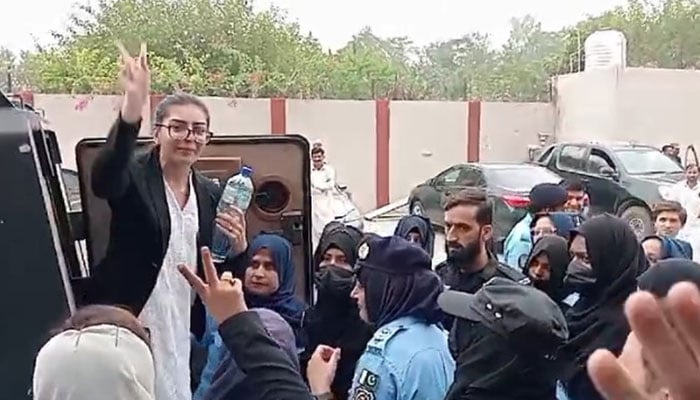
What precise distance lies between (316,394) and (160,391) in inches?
19.1

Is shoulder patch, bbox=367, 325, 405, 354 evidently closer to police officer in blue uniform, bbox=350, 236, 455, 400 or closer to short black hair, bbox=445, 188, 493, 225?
police officer in blue uniform, bbox=350, 236, 455, 400

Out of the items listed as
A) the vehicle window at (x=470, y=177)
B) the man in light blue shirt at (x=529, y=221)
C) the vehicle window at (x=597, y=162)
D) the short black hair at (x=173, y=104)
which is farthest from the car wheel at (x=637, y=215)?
the short black hair at (x=173, y=104)

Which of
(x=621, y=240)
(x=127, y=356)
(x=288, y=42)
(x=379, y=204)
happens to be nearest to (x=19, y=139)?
(x=127, y=356)

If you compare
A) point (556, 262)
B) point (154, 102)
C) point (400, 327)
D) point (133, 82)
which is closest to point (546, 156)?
point (154, 102)

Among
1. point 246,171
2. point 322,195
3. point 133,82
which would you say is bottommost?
point 322,195

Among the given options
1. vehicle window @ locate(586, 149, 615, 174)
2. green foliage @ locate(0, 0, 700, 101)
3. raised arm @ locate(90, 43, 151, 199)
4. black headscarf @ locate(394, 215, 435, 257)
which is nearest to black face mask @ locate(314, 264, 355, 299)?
black headscarf @ locate(394, 215, 435, 257)

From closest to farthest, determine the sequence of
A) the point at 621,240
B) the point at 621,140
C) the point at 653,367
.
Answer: the point at 653,367 → the point at 621,240 → the point at 621,140

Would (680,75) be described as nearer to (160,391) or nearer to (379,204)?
(379,204)

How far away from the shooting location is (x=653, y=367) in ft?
3.40

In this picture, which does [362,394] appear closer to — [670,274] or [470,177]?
[670,274]

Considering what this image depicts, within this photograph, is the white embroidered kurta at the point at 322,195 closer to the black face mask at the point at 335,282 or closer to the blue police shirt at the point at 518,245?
the blue police shirt at the point at 518,245

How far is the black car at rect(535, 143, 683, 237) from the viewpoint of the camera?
13.2 metres

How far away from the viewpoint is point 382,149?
62.3ft

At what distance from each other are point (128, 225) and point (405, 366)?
0.97m
